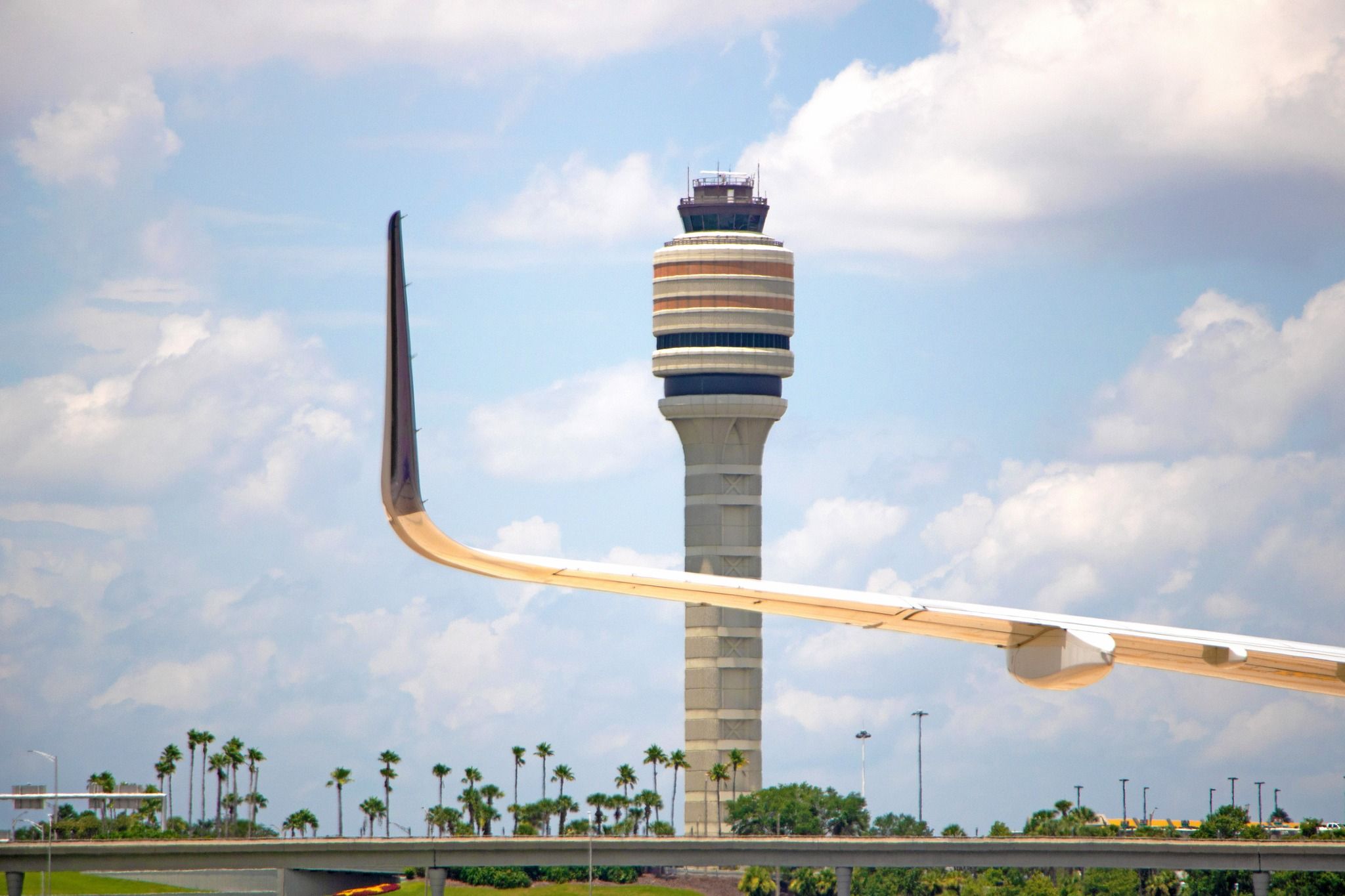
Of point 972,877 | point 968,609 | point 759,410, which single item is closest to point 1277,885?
point 972,877

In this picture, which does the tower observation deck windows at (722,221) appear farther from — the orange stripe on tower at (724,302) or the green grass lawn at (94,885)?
the green grass lawn at (94,885)

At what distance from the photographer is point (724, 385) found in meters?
183

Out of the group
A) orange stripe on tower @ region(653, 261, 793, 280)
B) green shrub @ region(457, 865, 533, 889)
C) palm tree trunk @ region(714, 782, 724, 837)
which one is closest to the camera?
green shrub @ region(457, 865, 533, 889)

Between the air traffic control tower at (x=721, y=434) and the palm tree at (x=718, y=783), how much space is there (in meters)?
0.50

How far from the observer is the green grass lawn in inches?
5792

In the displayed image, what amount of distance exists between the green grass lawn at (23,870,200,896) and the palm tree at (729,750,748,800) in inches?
2107

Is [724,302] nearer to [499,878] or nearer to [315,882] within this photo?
[499,878]

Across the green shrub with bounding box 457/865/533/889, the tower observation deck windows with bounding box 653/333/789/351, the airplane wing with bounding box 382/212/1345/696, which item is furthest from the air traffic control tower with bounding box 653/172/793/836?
the airplane wing with bounding box 382/212/1345/696

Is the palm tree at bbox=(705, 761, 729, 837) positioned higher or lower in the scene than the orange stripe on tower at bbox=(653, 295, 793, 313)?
lower

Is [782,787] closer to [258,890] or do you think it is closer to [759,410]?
[759,410]

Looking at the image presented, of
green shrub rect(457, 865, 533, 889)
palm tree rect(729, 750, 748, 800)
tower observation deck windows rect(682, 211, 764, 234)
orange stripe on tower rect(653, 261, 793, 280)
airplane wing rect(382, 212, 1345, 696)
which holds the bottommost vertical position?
green shrub rect(457, 865, 533, 889)

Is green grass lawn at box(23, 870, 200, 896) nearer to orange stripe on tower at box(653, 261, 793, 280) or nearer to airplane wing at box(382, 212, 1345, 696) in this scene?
orange stripe on tower at box(653, 261, 793, 280)

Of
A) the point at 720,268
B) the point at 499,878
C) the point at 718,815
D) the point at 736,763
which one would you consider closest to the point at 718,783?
the point at 736,763

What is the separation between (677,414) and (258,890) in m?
65.4
